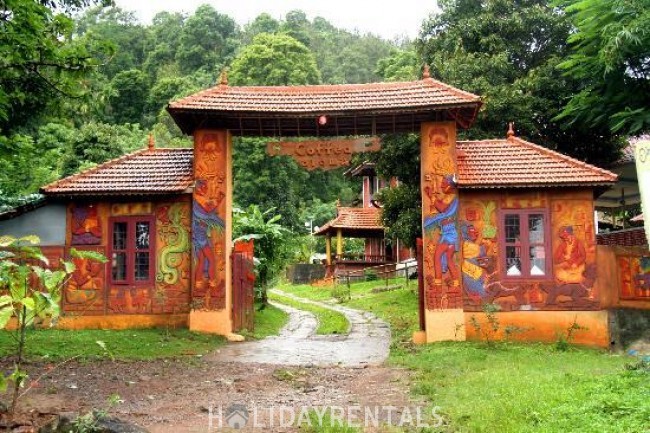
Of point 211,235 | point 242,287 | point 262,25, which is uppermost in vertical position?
point 262,25

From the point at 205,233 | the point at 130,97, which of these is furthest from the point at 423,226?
the point at 130,97

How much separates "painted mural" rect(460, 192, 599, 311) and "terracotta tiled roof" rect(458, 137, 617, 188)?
0.40 m

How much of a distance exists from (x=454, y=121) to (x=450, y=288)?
372 cm

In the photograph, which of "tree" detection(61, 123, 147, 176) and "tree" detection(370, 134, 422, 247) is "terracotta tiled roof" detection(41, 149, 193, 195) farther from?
"tree" detection(61, 123, 147, 176)

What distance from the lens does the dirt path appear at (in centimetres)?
777

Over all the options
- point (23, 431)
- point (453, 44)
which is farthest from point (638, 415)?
point (453, 44)

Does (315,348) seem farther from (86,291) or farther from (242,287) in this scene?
(86,291)

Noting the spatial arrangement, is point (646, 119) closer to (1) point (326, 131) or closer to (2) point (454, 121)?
(2) point (454, 121)

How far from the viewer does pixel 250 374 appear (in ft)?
35.3

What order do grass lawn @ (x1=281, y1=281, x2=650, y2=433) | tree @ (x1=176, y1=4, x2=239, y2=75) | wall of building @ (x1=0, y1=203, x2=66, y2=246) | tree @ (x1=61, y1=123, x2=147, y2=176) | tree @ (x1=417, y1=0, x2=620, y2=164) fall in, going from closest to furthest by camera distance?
grass lawn @ (x1=281, y1=281, x2=650, y2=433) < wall of building @ (x1=0, y1=203, x2=66, y2=246) < tree @ (x1=417, y1=0, x2=620, y2=164) < tree @ (x1=61, y1=123, x2=147, y2=176) < tree @ (x1=176, y1=4, x2=239, y2=75)

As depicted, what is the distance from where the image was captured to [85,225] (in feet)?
47.7

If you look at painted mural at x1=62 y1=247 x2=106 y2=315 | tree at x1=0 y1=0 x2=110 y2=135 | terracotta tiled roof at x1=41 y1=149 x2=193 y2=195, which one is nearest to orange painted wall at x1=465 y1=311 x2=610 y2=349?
terracotta tiled roof at x1=41 y1=149 x2=193 y2=195

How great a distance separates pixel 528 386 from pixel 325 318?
41.0 feet

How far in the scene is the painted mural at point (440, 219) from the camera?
543 inches
